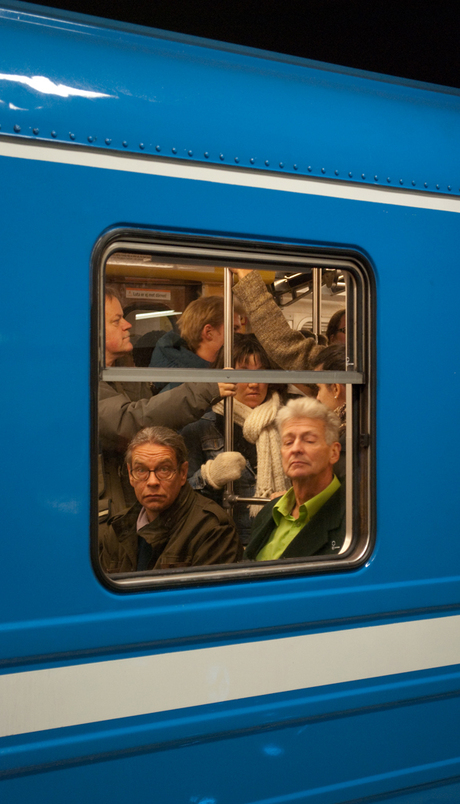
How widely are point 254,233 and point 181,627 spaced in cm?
108

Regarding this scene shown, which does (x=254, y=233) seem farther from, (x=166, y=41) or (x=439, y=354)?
(x=439, y=354)

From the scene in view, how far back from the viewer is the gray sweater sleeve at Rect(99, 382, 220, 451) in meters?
1.76

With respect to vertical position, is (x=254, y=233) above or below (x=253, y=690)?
above

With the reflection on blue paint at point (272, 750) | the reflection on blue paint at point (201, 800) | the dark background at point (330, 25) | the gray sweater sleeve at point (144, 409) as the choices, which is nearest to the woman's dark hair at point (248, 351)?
the gray sweater sleeve at point (144, 409)

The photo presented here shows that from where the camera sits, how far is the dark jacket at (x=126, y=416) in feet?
5.80

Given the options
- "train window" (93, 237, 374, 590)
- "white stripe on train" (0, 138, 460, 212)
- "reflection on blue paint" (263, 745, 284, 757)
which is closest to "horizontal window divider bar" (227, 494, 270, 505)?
"train window" (93, 237, 374, 590)

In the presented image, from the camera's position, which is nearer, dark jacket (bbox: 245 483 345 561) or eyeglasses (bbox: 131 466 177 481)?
eyeglasses (bbox: 131 466 177 481)

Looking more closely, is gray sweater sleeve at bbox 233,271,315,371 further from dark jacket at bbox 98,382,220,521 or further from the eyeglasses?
the eyeglasses

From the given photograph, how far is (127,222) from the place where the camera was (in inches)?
67.7

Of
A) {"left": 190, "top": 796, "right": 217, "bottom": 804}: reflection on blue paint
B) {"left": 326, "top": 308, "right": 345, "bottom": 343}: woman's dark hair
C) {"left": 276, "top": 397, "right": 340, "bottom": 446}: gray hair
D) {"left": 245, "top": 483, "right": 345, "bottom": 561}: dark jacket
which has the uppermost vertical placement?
{"left": 326, "top": 308, "right": 345, "bottom": 343}: woman's dark hair

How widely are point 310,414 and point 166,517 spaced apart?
0.54 m

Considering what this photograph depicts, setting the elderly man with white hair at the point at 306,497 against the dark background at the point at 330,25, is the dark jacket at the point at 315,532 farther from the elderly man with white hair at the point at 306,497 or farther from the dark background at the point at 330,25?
the dark background at the point at 330,25

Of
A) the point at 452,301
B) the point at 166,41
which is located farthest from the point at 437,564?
the point at 166,41

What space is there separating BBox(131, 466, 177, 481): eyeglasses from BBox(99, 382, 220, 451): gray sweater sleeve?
3.4 inches
